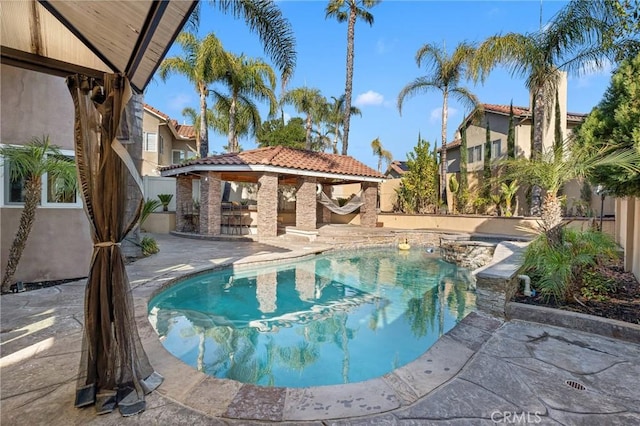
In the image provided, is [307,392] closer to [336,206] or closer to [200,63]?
[336,206]

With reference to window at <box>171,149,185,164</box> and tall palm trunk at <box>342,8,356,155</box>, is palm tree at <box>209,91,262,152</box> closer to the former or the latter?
tall palm trunk at <box>342,8,356,155</box>

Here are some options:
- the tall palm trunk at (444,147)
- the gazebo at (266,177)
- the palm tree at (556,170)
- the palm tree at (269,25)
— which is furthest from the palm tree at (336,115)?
the palm tree at (556,170)

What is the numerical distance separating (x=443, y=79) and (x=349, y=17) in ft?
20.9

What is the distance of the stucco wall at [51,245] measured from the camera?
5.30 meters

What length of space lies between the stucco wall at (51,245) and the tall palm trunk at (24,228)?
0.97 feet

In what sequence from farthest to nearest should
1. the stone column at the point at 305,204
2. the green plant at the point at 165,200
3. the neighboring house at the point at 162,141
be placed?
the neighboring house at the point at 162,141
the green plant at the point at 165,200
the stone column at the point at 305,204

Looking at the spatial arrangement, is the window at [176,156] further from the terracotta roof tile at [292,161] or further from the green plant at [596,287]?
the green plant at [596,287]

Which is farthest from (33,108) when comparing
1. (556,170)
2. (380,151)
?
(380,151)

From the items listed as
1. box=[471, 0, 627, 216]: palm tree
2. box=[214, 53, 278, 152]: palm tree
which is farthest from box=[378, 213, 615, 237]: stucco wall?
box=[214, 53, 278, 152]: palm tree

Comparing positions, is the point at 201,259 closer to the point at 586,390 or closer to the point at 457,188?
the point at 586,390

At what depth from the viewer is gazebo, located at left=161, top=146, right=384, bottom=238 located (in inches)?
491

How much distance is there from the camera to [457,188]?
62.6ft

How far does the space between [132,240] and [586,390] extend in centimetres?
901

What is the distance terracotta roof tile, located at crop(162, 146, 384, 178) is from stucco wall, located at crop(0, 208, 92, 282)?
22.0 ft
